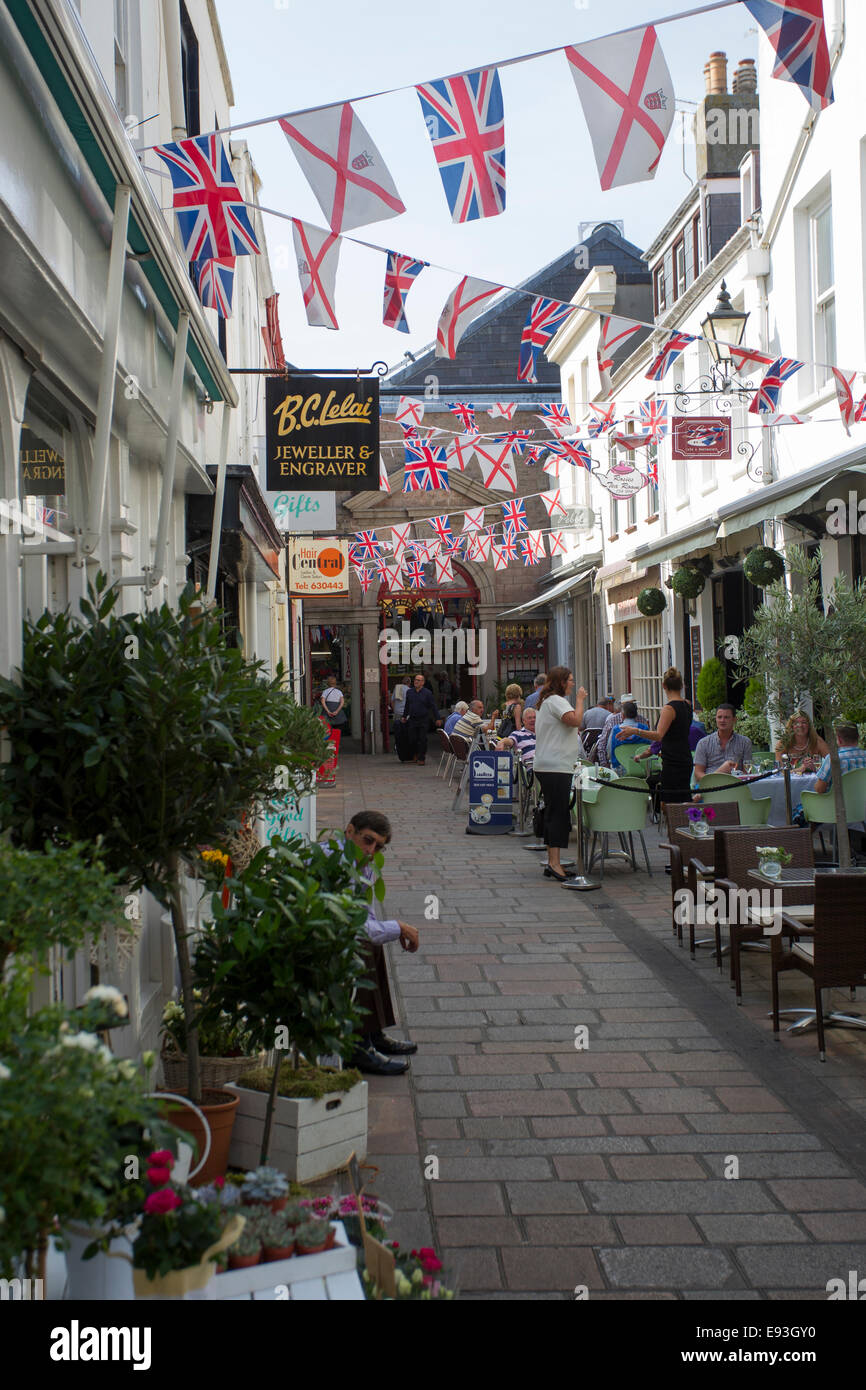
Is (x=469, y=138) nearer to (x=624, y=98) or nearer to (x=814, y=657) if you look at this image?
(x=624, y=98)

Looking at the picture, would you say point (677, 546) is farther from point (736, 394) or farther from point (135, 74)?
point (135, 74)

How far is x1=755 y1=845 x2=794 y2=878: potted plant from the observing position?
6.35 meters

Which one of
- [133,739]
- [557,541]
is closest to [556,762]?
[133,739]

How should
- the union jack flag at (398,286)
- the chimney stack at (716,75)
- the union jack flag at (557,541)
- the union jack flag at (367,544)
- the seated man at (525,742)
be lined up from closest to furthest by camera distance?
the union jack flag at (398,286)
the seated man at (525,742)
the chimney stack at (716,75)
the union jack flag at (367,544)
the union jack flag at (557,541)

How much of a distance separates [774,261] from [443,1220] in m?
12.8

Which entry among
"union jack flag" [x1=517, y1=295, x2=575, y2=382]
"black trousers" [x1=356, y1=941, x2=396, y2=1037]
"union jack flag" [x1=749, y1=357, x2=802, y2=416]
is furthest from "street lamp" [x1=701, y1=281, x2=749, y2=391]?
"black trousers" [x1=356, y1=941, x2=396, y2=1037]

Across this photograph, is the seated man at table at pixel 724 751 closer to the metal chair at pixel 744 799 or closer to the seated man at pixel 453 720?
the metal chair at pixel 744 799

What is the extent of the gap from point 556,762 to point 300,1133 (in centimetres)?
648

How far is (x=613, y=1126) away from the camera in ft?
15.1

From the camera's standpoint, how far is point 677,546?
1555 centimetres

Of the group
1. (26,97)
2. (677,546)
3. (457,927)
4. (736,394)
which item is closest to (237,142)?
(736,394)

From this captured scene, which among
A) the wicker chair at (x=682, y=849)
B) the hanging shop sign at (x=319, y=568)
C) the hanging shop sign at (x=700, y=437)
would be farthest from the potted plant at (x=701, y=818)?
the hanging shop sign at (x=319, y=568)

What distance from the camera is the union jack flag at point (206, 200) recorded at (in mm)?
5867

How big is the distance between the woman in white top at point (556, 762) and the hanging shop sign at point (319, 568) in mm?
11532
